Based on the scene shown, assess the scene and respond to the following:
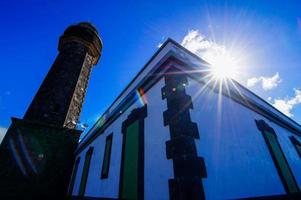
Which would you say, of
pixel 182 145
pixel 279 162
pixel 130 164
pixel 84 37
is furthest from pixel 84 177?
pixel 84 37

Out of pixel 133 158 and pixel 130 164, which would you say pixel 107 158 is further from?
pixel 133 158

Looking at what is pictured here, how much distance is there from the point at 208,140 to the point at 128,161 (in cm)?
236

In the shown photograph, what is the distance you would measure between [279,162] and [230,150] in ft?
10.1

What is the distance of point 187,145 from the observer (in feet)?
9.43

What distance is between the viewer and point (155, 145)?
3643mm

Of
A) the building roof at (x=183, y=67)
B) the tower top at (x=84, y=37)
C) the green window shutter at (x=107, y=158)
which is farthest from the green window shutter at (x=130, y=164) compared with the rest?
the tower top at (x=84, y=37)

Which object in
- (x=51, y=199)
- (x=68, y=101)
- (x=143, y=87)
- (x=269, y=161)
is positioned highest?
(x=68, y=101)

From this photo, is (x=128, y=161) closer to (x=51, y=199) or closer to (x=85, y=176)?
(x=85, y=176)

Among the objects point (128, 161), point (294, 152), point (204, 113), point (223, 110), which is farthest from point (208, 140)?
point (294, 152)

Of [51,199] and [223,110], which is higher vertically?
[223,110]

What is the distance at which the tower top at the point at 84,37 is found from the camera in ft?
43.1

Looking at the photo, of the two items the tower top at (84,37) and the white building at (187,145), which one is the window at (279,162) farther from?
the tower top at (84,37)

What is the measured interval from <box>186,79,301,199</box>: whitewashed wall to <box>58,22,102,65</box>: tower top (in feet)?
40.1

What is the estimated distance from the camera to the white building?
2938mm
